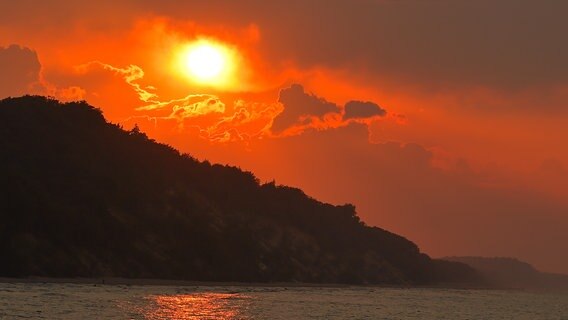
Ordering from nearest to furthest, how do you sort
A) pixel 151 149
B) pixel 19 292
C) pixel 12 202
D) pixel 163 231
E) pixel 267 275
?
1. pixel 19 292
2. pixel 12 202
3. pixel 163 231
4. pixel 267 275
5. pixel 151 149

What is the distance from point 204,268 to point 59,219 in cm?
3723

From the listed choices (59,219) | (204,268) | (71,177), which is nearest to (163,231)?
(204,268)

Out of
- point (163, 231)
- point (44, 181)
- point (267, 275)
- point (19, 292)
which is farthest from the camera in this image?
point (267, 275)

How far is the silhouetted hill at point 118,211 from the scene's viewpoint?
376 feet

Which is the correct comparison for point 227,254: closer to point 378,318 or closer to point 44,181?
point 44,181

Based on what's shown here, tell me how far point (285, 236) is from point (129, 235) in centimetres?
6515

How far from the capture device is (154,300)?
80.3m

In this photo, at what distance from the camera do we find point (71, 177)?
13788 cm

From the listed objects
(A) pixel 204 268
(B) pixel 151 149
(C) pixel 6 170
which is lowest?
(A) pixel 204 268

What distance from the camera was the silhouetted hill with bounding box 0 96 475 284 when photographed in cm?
11462

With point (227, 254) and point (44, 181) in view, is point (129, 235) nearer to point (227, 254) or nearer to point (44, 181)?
point (44, 181)

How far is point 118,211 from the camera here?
141 metres

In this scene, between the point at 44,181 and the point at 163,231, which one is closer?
the point at 44,181

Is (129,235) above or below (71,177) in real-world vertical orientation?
below
